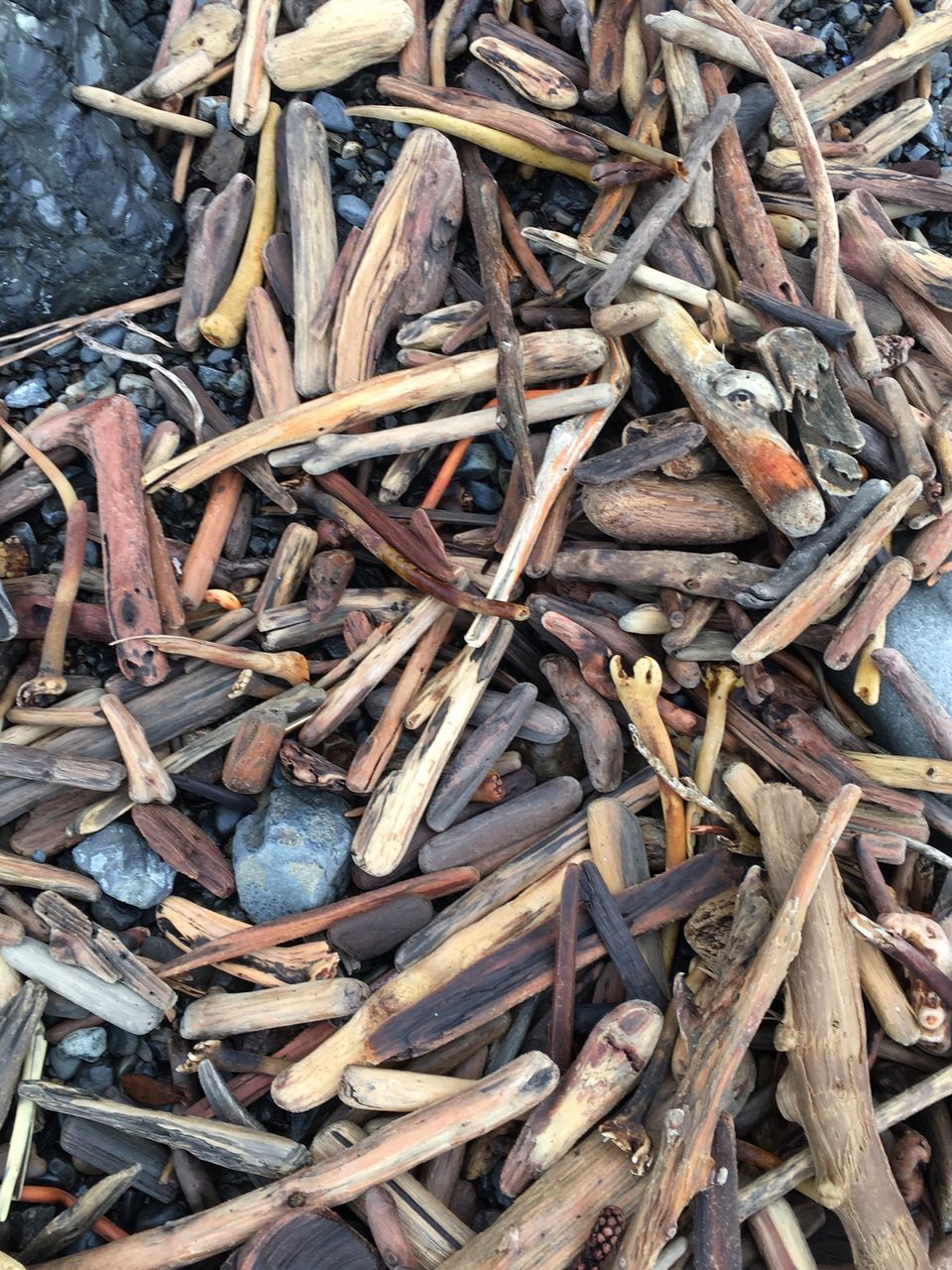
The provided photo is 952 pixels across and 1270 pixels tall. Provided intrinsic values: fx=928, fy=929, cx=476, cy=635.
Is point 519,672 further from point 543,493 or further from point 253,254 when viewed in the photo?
point 253,254

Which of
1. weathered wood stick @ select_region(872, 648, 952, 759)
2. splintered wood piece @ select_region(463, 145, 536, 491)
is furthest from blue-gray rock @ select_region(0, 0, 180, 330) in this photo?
weathered wood stick @ select_region(872, 648, 952, 759)

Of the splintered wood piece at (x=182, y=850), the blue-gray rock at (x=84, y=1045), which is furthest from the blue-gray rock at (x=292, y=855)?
the blue-gray rock at (x=84, y=1045)

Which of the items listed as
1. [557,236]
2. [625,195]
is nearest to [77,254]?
[557,236]

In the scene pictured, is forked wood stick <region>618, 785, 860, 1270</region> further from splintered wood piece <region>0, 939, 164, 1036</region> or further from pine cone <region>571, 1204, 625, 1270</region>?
splintered wood piece <region>0, 939, 164, 1036</region>

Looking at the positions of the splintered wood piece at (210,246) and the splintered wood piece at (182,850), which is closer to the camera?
the splintered wood piece at (182,850)

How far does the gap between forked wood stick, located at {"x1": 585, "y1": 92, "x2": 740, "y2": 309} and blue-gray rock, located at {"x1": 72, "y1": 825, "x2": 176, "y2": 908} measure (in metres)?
1.94

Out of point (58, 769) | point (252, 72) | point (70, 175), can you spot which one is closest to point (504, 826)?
point (58, 769)

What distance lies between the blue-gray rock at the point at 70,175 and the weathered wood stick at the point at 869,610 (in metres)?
2.26

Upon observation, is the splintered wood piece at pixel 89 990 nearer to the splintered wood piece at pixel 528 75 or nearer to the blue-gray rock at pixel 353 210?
the blue-gray rock at pixel 353 210

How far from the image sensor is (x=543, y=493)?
254 centimetres

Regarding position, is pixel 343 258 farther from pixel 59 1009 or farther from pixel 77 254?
pixel 59 1009

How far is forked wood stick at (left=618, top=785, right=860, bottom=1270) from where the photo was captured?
1.95m

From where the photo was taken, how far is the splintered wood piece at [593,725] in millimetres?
2514

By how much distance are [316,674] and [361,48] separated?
1913 mm
